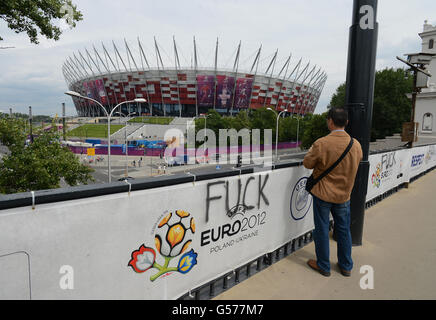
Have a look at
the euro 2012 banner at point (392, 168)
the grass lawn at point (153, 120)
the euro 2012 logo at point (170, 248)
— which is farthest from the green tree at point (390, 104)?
the grass lawn at point (153, 120)

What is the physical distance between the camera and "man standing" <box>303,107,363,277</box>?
9.58 ft

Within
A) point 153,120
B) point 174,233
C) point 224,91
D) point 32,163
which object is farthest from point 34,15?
point 224,91

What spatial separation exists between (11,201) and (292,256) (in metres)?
3.16

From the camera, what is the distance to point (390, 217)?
5184 millimetres

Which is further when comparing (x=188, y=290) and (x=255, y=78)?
(x=255, y=78)

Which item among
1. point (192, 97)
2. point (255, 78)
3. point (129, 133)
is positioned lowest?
point (129, 133)

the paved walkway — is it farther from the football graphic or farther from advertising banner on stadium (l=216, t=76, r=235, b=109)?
advertising banner on stadium (l=216, t=76, r=235, b=109)

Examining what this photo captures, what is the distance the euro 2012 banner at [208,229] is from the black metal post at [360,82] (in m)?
0.99

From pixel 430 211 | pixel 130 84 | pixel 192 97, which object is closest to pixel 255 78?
pixel 192 97

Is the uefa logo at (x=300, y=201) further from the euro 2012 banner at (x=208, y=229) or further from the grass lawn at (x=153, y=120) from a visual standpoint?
the grass lawn at (x=153, y=120)

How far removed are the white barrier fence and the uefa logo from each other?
2.3 inches

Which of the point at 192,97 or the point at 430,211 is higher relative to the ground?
the point at 192,97

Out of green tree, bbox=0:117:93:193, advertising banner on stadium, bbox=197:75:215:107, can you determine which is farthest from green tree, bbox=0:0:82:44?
advertising banner on stadium, bbox=197:75:215:107
